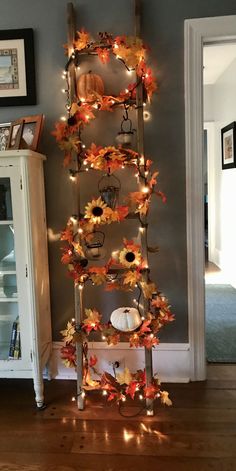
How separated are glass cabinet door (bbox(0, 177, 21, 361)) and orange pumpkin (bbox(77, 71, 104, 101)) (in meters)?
0.64

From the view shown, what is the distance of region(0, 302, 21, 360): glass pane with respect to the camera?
204 cm

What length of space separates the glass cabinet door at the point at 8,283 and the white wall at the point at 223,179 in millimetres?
2914

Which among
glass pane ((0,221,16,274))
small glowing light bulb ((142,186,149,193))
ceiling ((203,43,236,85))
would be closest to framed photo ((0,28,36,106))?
glass pane ((0,221,16,274))

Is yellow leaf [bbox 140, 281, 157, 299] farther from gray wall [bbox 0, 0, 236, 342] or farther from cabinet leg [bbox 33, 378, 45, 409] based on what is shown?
cabinet leg [bbox 33, 378, 45, 409]

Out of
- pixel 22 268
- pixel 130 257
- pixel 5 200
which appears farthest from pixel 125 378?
pixel 5 200

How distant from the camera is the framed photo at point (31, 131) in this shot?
2.06 m

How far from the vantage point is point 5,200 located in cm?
198

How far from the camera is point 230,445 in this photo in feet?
5.57

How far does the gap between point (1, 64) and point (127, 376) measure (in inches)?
73.6

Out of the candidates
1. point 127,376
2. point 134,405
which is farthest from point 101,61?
point 134,405

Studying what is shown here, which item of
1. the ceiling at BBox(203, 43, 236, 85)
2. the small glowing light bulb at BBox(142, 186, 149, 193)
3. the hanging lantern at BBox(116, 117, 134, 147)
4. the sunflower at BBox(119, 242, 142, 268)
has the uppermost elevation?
the ceiling at BBox(203, 43, 236, 85)

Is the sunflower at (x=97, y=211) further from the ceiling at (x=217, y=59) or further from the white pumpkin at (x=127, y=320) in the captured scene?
the ceiling at (x=217, y=59)

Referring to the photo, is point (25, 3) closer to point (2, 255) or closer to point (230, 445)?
point (2, 255)

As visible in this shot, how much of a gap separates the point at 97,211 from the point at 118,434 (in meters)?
1.09
